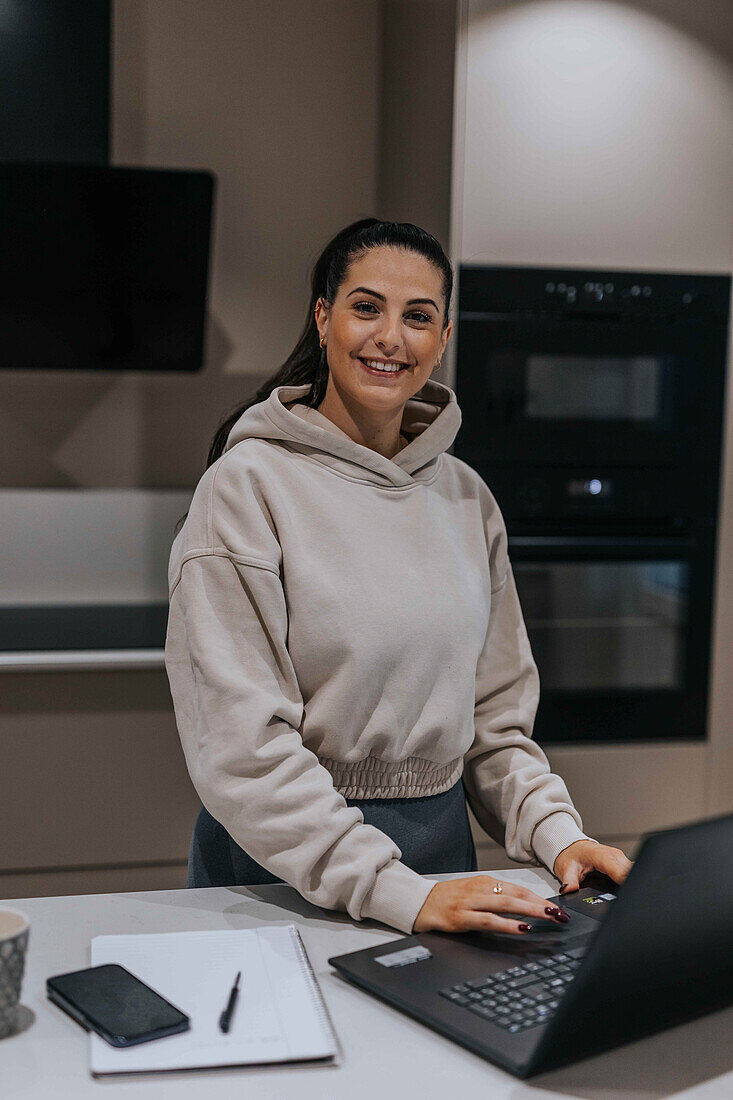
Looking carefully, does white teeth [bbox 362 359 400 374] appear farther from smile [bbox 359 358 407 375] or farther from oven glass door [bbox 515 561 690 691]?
oven glass door [bbox 515 561 690 691]

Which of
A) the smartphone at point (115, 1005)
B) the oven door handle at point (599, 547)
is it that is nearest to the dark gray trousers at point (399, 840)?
the smartphone at point (115, 1005)

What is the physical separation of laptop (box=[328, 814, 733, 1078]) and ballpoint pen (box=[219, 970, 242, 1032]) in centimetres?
10

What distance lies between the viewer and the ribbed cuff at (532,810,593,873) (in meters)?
1.28

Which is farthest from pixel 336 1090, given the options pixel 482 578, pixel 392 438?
pixel 392 438

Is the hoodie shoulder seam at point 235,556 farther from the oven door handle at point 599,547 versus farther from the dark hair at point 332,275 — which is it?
the oven door handle at point 599,547

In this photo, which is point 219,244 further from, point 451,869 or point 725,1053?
point 725,1053

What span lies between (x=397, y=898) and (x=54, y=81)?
206cm

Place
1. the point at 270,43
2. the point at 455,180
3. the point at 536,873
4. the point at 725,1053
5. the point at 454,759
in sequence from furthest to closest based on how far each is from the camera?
1. the point at 270,43
2. the point at 455,180
3. the point at 454,759
4. the point at 536,873
5. the point at 725,1053

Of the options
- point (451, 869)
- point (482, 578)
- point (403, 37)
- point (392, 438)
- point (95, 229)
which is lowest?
point (451, 869)

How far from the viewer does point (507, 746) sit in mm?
1451

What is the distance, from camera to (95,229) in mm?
2578

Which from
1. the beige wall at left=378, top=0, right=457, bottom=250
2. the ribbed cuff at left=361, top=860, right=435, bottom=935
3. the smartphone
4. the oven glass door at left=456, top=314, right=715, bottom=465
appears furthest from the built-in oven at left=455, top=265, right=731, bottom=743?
the smartphone

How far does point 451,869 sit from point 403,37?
2.04 meters

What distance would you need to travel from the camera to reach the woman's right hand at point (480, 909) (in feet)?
3.42
